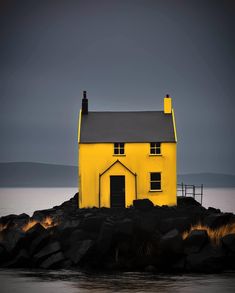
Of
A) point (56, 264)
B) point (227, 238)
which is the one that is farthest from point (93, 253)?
point (227, 238)

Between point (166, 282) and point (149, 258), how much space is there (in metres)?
3.14

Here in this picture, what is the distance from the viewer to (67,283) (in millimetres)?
31484

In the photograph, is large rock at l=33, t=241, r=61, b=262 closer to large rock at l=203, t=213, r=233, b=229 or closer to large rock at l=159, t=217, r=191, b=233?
large rock at l=159, t=217, r=191, b=233

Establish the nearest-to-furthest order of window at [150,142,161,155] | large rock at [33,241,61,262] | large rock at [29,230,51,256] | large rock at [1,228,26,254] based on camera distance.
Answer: large rock at [33,241,61,262]
large rock at [29,230,51,256]
large rock at [1,228,26,254]
window at [150,142,161,155]

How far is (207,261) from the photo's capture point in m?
33.7

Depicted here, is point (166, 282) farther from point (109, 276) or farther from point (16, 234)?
point (16, 234)

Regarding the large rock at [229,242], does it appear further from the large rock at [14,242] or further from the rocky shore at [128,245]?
the large rock at [14,242]

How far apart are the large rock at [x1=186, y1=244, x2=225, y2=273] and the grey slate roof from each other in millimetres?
13999

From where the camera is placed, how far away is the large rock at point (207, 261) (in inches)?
1321

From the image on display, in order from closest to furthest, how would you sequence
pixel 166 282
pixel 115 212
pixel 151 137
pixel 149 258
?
1. pixel 166 282
2. pixel 149 258
3. pixel 115 212
4. pixel 151 137

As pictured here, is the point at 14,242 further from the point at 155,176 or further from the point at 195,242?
the point at 155,176

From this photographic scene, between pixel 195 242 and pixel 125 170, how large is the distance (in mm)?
12577

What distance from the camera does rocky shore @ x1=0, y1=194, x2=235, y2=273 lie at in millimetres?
33938

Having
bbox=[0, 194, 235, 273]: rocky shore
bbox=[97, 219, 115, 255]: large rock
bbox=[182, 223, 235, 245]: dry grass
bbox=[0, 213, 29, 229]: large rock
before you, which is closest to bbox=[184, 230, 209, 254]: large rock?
bbox=[0, 194, 235, 273]: rocky shore
